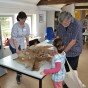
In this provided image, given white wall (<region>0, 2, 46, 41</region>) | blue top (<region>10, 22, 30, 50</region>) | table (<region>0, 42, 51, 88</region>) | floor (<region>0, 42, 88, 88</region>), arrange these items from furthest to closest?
1. white wall (<region>0, 2, 46, 41</region>)
2. floor (<region>0, 42, 88, 88</region>)
3. blue top (<region>10, 22, 30, 50</region>)
4. table (<region>0, 42, 51, 88</region>)

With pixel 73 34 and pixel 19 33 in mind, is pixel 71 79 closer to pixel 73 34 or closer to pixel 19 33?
pixel 73 34

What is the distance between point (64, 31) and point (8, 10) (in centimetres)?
175

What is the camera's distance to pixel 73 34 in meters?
1.97

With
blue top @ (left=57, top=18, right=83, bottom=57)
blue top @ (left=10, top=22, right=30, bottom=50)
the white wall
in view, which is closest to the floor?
blue top @ (left=10, top=22, right=30, bottom=50)

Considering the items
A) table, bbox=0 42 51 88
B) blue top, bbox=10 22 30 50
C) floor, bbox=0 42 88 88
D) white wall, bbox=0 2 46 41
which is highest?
white wall, bbox=0 2 46 41

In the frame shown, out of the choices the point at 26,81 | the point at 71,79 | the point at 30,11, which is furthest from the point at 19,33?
the point at 30,11

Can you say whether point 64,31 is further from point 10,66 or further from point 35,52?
point 10,66

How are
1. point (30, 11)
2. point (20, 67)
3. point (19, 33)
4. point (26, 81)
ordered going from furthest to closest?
point (30, 11)
point (26, 81)
point (19, 33)
point (20, 67)

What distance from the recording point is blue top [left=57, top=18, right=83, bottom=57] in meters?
1.95

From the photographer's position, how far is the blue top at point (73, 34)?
1953 millimetres

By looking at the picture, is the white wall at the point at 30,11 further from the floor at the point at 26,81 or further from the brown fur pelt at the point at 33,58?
the floor at the point at 26,81

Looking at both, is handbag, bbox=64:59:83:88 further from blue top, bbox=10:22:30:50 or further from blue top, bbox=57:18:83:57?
blue top, bbox=10:22:30:50

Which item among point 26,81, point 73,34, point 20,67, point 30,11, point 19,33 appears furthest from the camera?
point 30,11

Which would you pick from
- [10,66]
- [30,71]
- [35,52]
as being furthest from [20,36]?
[30,71]
